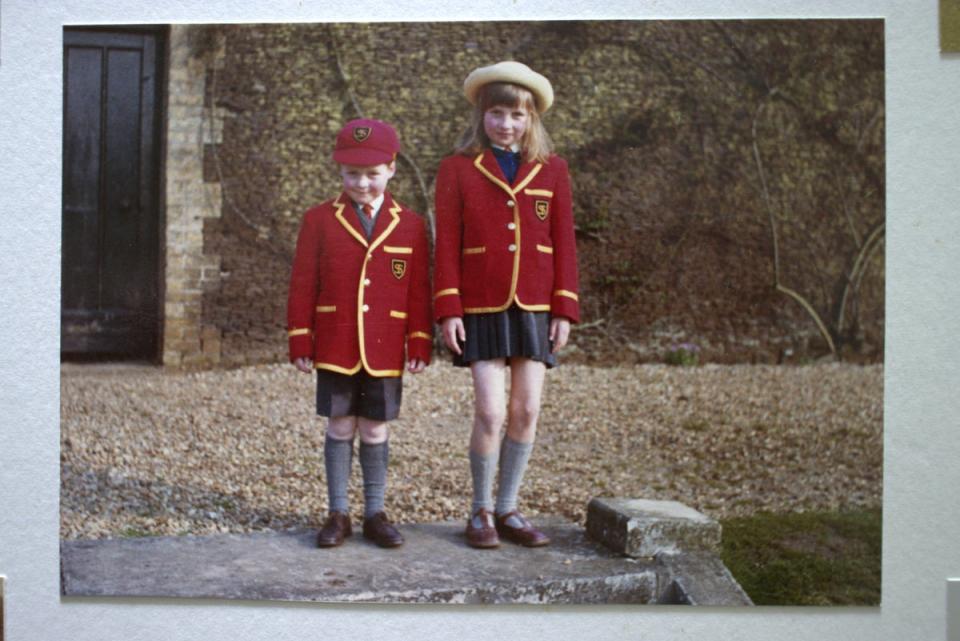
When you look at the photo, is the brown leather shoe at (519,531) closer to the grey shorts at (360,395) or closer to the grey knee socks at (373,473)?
the grey knee socks at (373,473)

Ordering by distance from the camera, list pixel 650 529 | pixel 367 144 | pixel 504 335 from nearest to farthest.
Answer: pixel 650 529, pixel 504 335, pixel 367 144

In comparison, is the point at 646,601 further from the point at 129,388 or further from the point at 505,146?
the point at 129,388

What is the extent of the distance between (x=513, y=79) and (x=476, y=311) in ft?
3.05

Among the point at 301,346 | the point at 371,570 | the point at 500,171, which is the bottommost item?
the point at 371,570

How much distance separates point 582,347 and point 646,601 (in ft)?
3.35

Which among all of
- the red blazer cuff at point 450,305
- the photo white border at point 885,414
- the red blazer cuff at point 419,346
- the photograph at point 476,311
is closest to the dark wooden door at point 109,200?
the photograph at point 476,311

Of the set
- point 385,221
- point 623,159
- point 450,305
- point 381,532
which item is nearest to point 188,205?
point 385,221

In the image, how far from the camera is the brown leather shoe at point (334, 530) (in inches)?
168

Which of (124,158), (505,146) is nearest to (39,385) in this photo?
(124,158)

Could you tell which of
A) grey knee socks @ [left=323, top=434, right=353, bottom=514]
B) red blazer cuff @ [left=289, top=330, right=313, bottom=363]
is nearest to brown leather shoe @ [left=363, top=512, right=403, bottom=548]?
grey knee socks @ [left=323, top=434, right=353, bottom=514]

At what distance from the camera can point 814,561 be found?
427 cm

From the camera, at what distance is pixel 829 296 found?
432 cm

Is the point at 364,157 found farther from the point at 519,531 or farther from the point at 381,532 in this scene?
the point at 519,531

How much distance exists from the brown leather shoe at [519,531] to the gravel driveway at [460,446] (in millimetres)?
96
